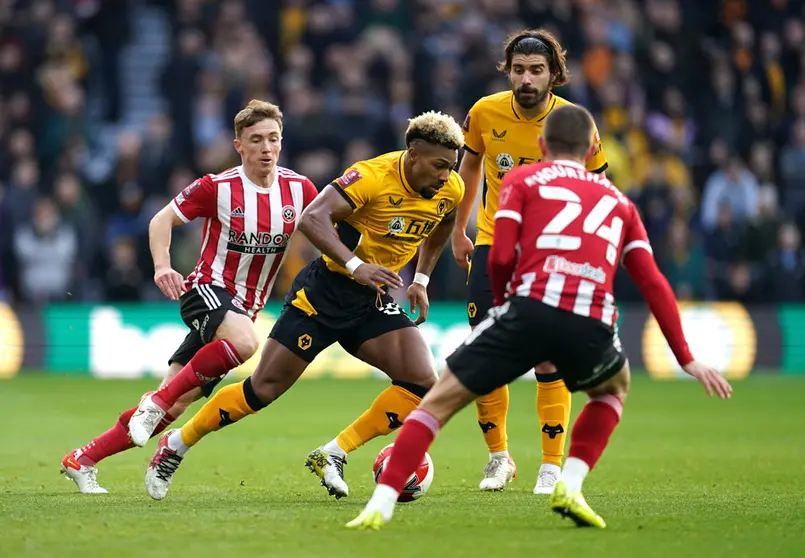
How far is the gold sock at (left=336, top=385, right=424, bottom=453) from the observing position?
7910mm

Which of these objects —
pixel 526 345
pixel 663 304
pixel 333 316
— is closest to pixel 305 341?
pixel 333 316

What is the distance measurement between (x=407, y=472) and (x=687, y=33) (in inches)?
684

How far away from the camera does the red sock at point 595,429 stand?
20.9ft

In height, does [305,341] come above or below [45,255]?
above

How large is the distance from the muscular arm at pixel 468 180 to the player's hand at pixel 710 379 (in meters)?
2.80

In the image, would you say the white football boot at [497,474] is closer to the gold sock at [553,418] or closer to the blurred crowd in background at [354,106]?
the gold sock at [553,418]

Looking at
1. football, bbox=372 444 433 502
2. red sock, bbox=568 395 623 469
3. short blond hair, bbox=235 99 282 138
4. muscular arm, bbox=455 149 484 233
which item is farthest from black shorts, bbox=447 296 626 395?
short blond hair, bbox=235 99 282 138

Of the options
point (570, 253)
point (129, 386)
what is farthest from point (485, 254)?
point (129, 386)

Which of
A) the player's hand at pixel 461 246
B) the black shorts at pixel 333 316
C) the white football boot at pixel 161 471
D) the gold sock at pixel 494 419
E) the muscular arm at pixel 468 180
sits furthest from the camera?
the player's hand at pixel 461 246

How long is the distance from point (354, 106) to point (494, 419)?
11132 millimetres

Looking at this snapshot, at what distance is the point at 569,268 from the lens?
6094 mm

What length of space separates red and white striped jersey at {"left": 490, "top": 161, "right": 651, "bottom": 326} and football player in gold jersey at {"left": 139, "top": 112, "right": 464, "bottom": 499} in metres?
1.41

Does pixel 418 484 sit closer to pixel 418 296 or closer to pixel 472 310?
pixel 418 296

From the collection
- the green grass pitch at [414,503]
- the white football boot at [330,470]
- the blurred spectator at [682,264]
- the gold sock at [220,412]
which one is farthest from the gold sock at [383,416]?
the blurred spectator at [682,264]
